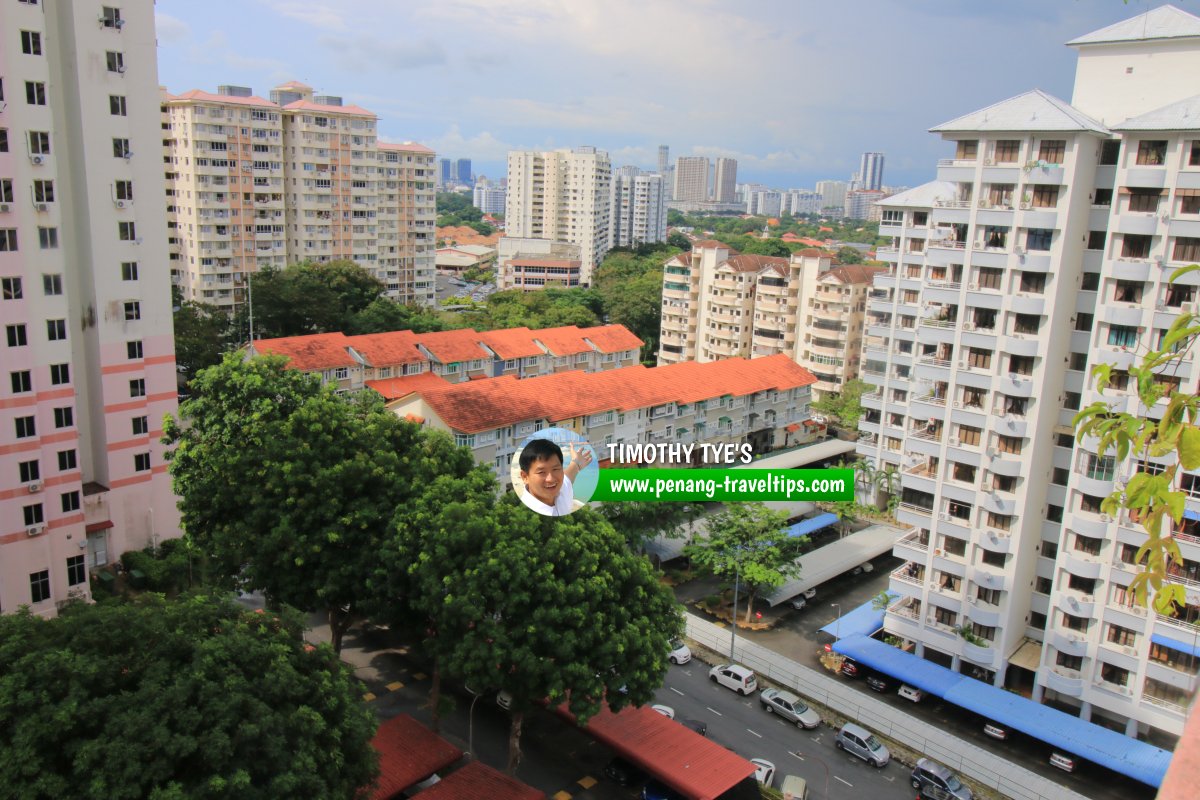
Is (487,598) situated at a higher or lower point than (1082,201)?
lower

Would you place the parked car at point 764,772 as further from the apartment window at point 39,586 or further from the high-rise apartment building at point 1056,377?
the apartment window at point 39,586

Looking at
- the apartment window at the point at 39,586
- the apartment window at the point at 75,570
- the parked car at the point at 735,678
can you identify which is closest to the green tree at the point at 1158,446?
the parked car at the point at 735,678

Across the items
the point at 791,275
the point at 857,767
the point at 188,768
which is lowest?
the point at 857,767

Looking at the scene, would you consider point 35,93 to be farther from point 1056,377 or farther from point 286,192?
point 286,192

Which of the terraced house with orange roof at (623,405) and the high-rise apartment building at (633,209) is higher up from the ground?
the high-rise apartment building at (633,209)

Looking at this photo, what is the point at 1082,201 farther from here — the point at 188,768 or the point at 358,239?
the point at 358,239

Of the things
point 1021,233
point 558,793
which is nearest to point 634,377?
point 1021,233

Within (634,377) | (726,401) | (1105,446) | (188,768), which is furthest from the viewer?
(726,401)

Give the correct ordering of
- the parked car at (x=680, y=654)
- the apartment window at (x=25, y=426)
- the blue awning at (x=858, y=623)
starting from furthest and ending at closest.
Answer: the blue awning at (x=858, y=623), the parked car at (x=680, y=654), the apartment window at (x=25, y=426)
